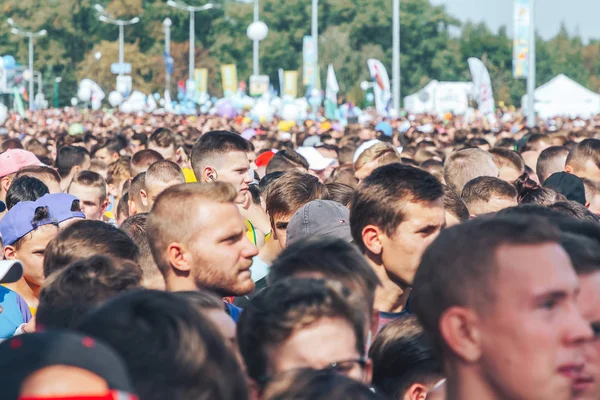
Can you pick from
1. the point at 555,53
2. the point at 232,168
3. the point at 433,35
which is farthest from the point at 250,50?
the point at 232,168

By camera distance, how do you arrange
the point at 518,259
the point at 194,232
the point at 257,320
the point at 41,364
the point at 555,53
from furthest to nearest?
the point at 555,53, the point at 194,232, the point at 257,320, the point at 518,259, the point at 41,364

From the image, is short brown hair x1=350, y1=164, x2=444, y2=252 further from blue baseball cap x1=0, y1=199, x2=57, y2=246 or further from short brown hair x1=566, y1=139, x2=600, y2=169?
short brown hair x1=566, y1=139, x2=600, y2=169

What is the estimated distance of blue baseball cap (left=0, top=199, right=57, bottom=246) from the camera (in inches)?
242

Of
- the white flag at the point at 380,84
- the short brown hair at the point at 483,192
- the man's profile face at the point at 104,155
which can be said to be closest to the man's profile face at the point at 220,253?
the short brown hair at the point at 483,192

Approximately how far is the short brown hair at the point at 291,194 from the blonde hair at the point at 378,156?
7.88 feet

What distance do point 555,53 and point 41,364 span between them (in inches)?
5107

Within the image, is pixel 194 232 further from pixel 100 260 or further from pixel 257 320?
pixel 257 320

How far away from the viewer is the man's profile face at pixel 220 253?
4348mm

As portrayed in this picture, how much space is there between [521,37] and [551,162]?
17.5 m

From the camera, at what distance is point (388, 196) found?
4.84m

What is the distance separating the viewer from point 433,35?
10869cm

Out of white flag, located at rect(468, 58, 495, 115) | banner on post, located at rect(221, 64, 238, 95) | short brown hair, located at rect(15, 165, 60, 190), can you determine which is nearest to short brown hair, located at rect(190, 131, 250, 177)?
short brown hair, located at rect(15, 165, 60, 190)

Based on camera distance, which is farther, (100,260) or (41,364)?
(100,260)

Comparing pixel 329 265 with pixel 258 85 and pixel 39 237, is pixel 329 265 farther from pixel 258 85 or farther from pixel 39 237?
pixel 258 85
